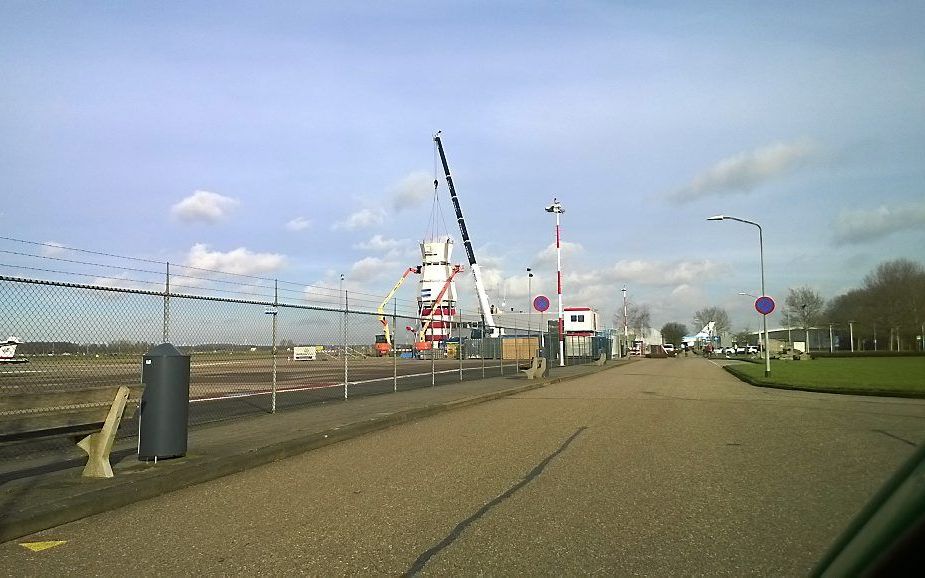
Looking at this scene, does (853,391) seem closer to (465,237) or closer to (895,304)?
(895,304)

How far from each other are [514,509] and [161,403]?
4316 millimetres

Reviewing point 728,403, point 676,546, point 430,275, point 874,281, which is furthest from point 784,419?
point 430,275

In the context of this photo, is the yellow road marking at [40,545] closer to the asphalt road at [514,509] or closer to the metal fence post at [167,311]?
the asphalt road at [514,509]

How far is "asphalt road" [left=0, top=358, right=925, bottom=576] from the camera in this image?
5.00 metres

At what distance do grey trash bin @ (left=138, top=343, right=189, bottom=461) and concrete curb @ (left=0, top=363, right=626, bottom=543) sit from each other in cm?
32

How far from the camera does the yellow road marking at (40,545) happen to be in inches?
216

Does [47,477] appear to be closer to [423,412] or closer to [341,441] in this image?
[341,441]

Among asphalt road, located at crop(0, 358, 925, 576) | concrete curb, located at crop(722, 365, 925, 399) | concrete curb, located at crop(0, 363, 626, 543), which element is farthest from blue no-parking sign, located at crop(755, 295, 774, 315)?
concrete curb, located at crop(0, 363, 626, 543)

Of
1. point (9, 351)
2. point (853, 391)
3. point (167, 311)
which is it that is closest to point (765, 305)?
point (853, 391)

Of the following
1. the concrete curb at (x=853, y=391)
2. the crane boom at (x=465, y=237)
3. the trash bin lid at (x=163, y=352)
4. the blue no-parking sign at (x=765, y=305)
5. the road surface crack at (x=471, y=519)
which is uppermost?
the crane boom at (x=465, y=237)

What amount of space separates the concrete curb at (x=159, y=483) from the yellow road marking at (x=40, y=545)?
0.18 meters

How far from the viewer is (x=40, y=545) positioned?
5.57m

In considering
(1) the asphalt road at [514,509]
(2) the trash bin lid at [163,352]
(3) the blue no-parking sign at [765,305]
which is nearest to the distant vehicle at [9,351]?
(2) the trash bin lid at [163,352]

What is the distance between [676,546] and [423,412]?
10.1m
